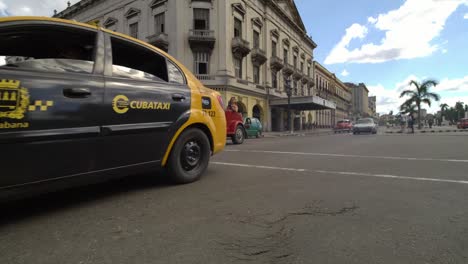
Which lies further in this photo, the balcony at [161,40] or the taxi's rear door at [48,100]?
the balcony at [161,40]

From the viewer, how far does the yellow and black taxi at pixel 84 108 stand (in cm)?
212

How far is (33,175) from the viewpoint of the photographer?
2197 millimetres

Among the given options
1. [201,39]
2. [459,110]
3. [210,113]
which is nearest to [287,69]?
[201,39]

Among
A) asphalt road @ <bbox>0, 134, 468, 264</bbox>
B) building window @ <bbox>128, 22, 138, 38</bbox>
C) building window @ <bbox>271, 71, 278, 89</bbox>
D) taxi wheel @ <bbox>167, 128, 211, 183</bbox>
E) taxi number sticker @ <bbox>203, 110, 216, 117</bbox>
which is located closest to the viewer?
asphalt road @ <bbox>0, 134, 468, 264</bbox>

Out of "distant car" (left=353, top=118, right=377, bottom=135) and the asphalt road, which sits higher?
"distant car" (left=353, top=118, right=377, bottom=135)

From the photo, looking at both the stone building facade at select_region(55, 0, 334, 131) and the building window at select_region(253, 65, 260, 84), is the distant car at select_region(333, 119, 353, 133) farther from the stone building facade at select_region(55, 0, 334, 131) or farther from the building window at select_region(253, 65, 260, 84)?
the building window at select_region(253, 65, 260, 84)

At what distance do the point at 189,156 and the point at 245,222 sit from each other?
1.64 meters

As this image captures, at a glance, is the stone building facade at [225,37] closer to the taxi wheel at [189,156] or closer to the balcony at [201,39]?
the balcony at [201,39]

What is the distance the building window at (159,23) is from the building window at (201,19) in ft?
9.97

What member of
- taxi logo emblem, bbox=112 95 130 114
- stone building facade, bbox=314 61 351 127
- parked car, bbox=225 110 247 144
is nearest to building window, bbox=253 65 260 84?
parked car, bbox=225 110 247 144

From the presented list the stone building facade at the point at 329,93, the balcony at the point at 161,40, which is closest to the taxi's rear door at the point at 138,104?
the balcony at the point at 161,40

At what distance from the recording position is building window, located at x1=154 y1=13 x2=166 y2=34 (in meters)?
25.0

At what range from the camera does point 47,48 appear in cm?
262

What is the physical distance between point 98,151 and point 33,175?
22.3 inches
